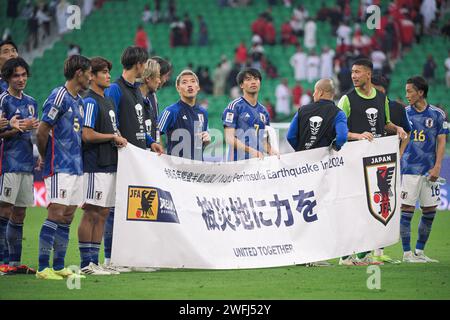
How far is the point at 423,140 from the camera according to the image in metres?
12.1

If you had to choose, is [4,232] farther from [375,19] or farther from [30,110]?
[375,19]

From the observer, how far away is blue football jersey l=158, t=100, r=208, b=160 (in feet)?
35.6

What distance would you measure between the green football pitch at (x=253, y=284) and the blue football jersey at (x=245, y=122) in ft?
5.49

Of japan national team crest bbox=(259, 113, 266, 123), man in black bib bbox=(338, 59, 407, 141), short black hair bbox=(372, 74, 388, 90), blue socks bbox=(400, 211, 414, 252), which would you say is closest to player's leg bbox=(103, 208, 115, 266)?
japan national team crest bbox=(259, 113, 266, 123)

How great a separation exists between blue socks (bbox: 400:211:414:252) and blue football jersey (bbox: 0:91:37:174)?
16.4ft

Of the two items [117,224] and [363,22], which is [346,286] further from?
[363,22]

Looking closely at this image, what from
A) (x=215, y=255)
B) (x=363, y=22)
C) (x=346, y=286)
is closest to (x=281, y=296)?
(x=346, y=286)

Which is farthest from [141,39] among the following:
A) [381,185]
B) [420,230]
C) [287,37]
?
[381,185]

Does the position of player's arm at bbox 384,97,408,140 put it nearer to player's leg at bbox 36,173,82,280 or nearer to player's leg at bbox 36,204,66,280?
player's leg at bbox 36,173,82,280

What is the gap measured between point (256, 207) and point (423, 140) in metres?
3.05

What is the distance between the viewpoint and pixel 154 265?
32.2 ft
